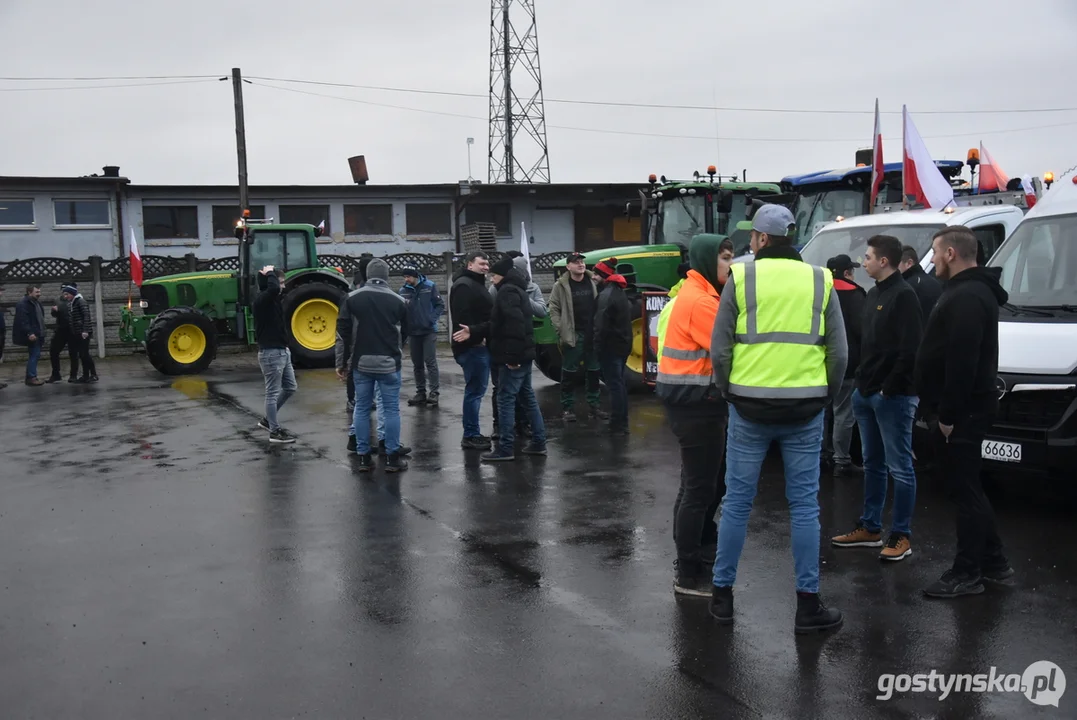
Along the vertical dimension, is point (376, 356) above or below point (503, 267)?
below

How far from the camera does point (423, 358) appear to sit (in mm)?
13938

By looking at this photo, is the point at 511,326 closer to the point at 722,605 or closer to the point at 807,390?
the point at 722,605

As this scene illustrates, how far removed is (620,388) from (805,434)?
5940mm

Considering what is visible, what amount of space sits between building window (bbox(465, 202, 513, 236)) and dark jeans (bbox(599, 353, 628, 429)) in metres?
23.3

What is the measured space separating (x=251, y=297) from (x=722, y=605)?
15.8 m

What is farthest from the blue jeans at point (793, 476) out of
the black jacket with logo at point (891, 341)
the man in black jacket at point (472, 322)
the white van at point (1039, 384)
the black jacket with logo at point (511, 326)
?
the man in black jacket at point (472, 322)

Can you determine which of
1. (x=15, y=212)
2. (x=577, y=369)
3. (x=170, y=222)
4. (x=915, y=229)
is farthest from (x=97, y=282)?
(x=915, y=229)

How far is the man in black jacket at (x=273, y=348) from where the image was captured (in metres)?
10.6

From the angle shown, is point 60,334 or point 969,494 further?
point 60,334

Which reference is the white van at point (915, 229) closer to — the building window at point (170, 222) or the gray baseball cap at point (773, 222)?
the gray baseball cap at point (773, 222)

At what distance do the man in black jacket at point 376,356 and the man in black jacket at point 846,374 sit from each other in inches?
150

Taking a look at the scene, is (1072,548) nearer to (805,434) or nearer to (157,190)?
(805,434)

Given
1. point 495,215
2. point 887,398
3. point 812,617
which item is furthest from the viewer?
point 495,215

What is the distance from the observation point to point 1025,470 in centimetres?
711
